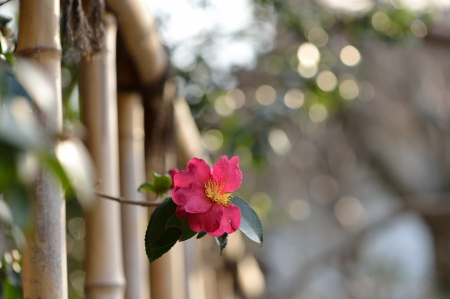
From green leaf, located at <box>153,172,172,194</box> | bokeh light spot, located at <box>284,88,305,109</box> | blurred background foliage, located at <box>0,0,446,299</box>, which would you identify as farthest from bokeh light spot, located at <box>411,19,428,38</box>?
green leaf, located at <box>153,172,172,194</box>

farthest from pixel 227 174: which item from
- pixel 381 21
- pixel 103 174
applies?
pixel 381 21

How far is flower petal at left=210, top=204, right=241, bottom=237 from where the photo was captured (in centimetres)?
55

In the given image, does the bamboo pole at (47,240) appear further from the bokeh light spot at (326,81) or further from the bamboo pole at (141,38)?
the bokeh light spot at (326,81)

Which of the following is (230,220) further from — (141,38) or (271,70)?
(271,70)

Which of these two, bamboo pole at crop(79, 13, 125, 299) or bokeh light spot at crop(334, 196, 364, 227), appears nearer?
bamboo pole at crop(79, 13, 125, 299)

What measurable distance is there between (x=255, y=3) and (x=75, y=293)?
1.32 metres

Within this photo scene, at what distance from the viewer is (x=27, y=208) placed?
39 cm

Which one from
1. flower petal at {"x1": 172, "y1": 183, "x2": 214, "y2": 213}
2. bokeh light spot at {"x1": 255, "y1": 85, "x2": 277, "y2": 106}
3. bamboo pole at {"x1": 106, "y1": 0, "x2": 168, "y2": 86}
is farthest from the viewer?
bokeh light spot at {"x1": 255, "y1": 85, "x2": 277, "y2": 106}

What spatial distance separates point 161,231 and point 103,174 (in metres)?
0.32

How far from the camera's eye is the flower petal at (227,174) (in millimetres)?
568

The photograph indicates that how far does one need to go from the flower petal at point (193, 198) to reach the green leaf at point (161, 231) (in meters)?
0.03

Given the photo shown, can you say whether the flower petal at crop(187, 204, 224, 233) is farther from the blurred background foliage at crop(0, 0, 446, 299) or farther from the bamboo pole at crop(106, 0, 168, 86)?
the blurred background foliage at crop(0, 0, 446, 299)

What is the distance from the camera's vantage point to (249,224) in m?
0.57

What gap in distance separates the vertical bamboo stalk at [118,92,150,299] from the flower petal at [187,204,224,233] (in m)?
0.51
